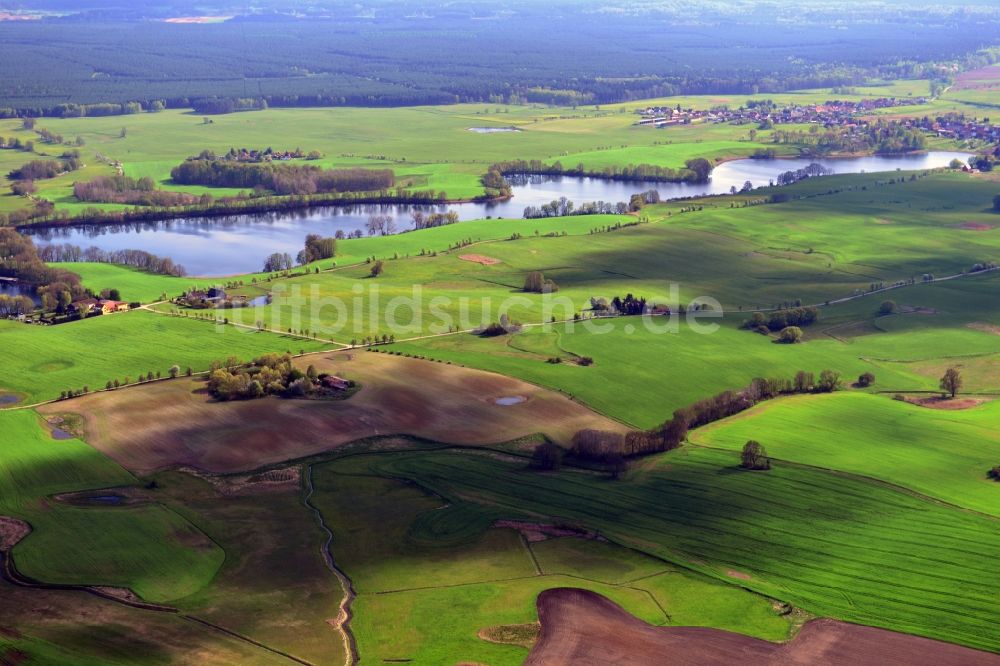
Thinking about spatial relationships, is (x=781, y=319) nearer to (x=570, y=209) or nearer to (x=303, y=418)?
(x=303, y=418)

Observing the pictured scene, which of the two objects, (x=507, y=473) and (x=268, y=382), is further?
(x=268, y=382)

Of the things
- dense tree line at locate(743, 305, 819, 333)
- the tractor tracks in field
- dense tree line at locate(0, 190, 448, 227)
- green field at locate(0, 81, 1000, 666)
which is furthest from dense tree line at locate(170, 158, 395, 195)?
the tractor tracks in field

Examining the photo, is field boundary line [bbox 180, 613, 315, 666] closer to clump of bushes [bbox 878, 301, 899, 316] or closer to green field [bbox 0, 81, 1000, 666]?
green field [bbox 0, 81, 1000, 666]

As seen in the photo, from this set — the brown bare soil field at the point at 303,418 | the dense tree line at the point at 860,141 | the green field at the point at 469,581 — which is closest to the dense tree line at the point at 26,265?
the brown bare soil field at the point at 303,418

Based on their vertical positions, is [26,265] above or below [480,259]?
above

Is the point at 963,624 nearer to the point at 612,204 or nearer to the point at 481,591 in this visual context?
the point at 481,591

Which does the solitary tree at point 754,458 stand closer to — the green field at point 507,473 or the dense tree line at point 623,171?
the green field at point 507,473

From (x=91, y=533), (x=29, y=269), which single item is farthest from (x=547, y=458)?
(x=29, y=269)
